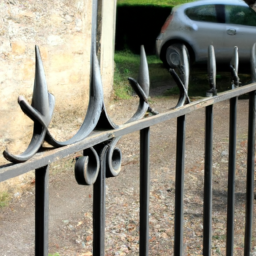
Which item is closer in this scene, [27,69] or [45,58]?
[27,69]

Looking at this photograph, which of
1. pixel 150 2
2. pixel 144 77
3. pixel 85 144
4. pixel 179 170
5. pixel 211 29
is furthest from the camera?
pixel 150 2

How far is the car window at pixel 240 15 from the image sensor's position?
33.9 ft

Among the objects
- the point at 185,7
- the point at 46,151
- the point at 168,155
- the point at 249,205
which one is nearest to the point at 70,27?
the point at 168,155

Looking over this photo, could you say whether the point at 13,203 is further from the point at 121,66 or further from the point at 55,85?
the point at 121,66

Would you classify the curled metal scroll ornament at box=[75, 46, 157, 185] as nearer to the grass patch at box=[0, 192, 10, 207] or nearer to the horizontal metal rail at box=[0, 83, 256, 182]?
the horizontal metal rail at box=[0, 83, 256, 182]

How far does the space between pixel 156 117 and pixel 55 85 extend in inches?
164

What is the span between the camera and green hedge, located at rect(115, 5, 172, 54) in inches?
666

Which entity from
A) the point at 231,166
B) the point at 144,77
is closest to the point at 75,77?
the point at 231,166

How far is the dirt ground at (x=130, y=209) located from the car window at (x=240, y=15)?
14.7ft

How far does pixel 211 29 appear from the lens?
1038 centimetres

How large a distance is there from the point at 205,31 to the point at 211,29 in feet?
0.42

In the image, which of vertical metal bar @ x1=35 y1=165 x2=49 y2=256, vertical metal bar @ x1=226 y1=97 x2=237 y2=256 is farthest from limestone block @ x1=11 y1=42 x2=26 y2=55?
vertical metal bar @ x1=35 y1=165 x2=49 y2=256

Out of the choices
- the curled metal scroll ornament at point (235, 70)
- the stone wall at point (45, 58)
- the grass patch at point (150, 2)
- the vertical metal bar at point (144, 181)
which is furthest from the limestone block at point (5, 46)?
the grass patch at point (150, 2)

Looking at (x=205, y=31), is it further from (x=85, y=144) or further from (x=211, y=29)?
(x=85, y=144)
